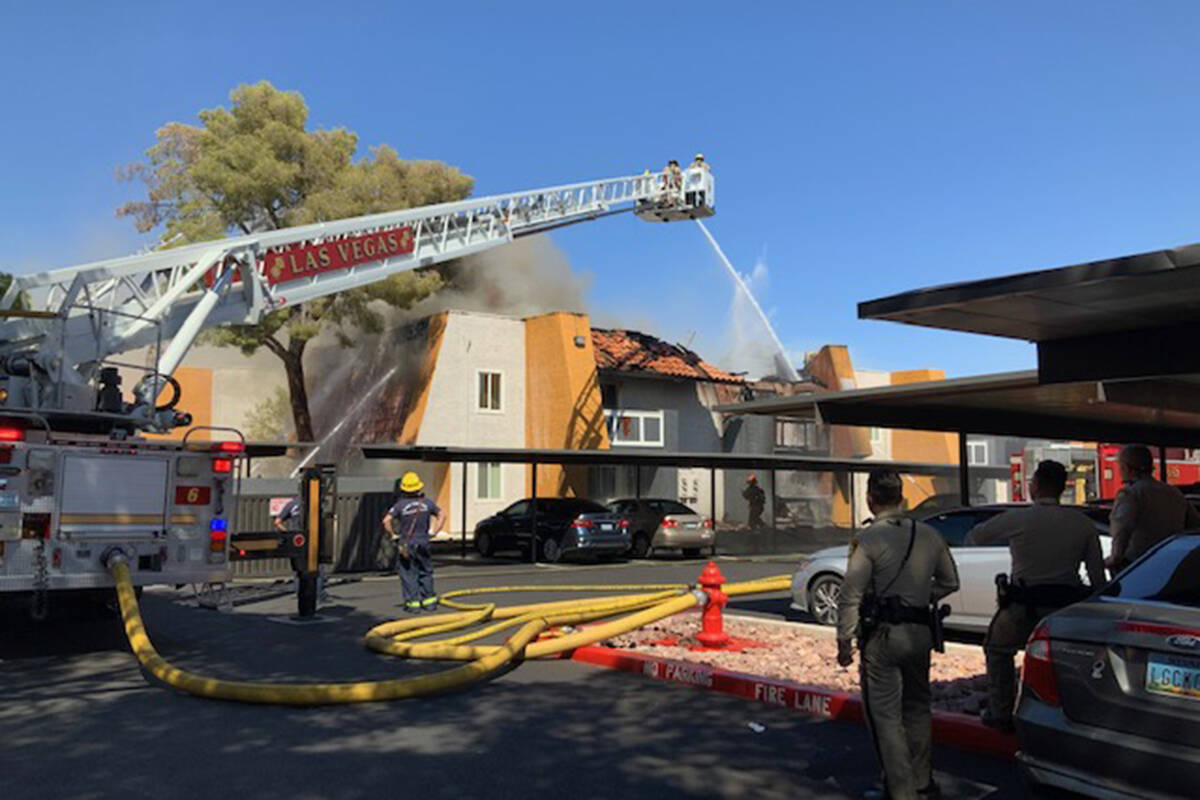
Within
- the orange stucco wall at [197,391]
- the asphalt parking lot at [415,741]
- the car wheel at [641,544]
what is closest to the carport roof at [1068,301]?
the asphalt parking lot at [415,741]

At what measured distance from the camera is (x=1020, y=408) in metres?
13.2

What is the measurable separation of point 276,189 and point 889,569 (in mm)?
27008

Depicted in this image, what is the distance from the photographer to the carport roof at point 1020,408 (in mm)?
9734

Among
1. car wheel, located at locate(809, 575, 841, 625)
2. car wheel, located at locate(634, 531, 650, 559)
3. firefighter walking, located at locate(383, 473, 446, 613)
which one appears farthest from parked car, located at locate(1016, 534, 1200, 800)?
car wheel, located at locate(634, 531, 650, 559)

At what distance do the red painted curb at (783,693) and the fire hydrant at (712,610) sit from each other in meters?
0.82

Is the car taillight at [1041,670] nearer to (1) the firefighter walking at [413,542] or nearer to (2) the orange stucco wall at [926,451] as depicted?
(1) the firefighter walking at [413,542]

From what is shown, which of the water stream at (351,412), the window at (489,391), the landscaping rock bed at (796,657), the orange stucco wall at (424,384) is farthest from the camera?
the water stream at (351,412)

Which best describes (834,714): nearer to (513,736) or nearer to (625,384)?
(513,736)

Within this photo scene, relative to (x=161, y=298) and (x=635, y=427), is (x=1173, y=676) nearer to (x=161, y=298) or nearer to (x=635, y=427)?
(x=161, y=298)

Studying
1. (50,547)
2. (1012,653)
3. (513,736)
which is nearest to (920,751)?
(1012,653)

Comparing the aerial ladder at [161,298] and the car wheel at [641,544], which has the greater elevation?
the aerial ladder at [161,298]

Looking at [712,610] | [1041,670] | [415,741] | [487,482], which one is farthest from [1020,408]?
[487,482]

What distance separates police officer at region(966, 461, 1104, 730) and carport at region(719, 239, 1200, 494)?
124cm

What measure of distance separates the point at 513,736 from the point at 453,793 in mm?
1168
